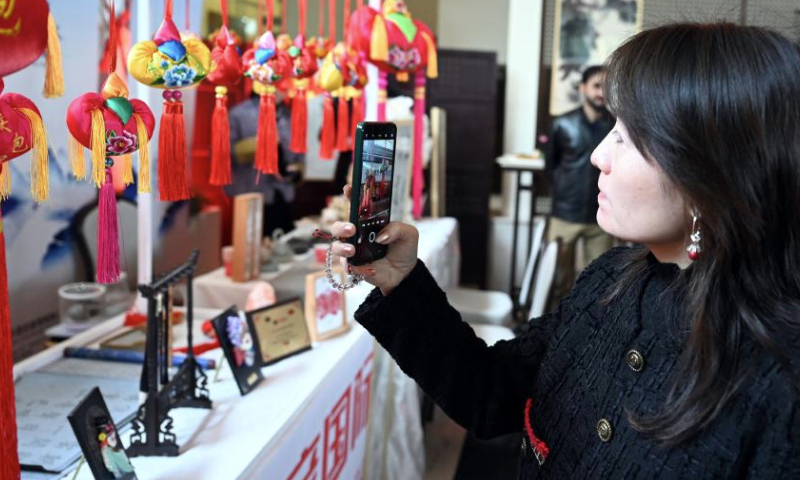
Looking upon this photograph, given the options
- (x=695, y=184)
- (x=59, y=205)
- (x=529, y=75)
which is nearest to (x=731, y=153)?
(x=695, y=184)

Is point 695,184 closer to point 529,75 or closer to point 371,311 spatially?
point 371,311

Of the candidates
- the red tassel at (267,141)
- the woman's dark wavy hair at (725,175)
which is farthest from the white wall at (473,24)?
the woman's dark wavy hair at (725,175)

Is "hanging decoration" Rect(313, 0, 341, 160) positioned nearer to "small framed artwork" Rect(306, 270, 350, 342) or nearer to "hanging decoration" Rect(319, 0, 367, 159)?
"hanging decoration" Rect(319, 0, 367, 159)

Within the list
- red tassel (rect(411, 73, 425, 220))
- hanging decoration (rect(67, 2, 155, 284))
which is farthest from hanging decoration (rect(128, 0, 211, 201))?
red tassel (rect(411, 73, 425, 220))

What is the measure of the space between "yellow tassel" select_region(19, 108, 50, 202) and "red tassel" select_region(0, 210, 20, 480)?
2.4 inches

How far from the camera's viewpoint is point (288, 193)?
4230mm

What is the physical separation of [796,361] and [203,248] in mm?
3456

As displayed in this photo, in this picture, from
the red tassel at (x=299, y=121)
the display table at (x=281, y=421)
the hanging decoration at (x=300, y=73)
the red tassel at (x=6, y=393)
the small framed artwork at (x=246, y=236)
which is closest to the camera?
the red tassel at (x=6, y=393)

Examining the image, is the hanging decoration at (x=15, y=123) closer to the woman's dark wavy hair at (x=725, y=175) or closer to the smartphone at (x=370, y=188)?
the smartphone at (x=370, y=188)

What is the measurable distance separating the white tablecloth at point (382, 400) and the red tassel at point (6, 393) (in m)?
1.36

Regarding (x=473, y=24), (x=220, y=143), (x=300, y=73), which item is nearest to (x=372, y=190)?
(x=220, y=143)

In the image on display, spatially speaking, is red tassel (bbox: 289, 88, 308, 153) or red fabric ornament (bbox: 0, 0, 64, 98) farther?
red tassel (bbox: 289, 88, 308, 153)

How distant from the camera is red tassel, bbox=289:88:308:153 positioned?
71.9 inches

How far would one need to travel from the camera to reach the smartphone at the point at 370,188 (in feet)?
2.88
